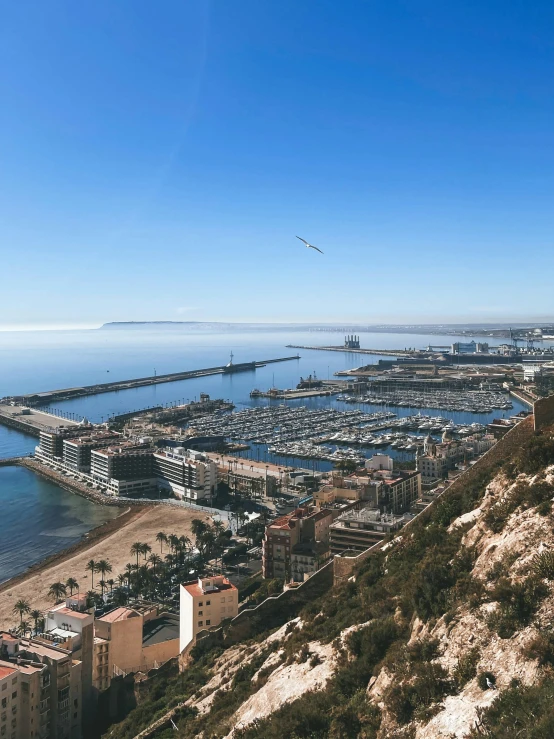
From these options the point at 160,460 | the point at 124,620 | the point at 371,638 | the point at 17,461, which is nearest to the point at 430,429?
the point at 160,460

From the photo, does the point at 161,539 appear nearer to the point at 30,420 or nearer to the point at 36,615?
the point at 36,615

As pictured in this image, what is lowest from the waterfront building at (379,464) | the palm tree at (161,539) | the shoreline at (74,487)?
the shoreline at (74,487)

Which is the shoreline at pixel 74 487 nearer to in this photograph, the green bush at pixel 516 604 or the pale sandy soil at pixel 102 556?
the pale sandy soil at pixel 102 556

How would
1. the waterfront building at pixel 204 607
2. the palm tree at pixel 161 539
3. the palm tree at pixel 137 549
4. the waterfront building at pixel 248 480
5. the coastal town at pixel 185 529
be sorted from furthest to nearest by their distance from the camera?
1. the waterfront building at pixel 248 480
2. the palm tree at pixel 161 539
3. the palm tree at pixel 137 549
4. the waterfront building at pixel 204 607
5. the coastal town at pixel 185 529

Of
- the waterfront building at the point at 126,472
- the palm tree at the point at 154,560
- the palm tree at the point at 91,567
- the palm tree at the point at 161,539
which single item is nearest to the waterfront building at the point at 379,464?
the palm tree at the point at 161,539

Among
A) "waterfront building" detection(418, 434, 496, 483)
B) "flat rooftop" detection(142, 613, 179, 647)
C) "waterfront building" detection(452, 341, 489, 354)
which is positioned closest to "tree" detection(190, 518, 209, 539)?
"flat rooftop" detection(142, 613, 179, 647)

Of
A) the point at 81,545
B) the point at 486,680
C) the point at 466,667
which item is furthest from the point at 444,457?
the point at 486,680

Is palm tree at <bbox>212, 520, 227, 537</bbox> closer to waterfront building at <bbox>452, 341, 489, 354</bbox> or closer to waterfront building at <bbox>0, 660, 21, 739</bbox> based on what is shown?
waterfront building at <bbox>0, 660, 21, 739</bbox>
